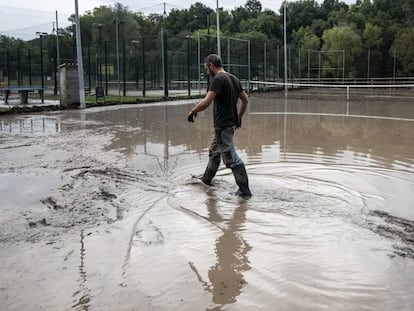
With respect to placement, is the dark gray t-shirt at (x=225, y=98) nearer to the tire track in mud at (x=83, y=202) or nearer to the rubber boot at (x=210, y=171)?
the rubber boot at (x=210, y=171)

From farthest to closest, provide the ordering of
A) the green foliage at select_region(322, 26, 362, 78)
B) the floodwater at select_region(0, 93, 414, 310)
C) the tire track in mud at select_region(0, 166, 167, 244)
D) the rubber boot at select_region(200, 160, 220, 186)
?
the green foliage at select_region(322, 26, 362, 78), the rubber boot at select_region(200, 160, 220, 186), the tire track in mud at select_region(0, 166, 167, 244), the floodwater at select_region(0, 93, 414, 310)

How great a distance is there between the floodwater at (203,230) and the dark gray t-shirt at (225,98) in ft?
2.70

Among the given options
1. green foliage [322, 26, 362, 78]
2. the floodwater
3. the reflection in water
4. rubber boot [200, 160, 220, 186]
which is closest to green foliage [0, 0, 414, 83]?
green foliage [322, 26, 362, 78]

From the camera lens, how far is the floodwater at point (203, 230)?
339 centimetres

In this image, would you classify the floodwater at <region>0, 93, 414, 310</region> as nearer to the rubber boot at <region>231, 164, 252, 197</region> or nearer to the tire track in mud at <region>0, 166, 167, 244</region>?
the tire track in mud at <region>0, 166, 167, 244</region>

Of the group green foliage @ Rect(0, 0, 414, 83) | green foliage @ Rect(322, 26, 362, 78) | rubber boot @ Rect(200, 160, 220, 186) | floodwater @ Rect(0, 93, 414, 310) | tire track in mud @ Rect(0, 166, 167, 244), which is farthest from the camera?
green foliage @ Rect(322, 26, 362, 78)

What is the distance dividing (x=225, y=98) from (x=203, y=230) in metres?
1.82

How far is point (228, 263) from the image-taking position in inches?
154

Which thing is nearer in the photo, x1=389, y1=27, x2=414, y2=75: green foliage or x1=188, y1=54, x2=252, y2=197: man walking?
x1=188, y1=54, x2=252, y2=197: man walking

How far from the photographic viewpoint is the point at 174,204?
218 inches

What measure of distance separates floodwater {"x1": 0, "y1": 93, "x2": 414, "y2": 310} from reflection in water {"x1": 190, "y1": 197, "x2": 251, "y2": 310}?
0.5 inches

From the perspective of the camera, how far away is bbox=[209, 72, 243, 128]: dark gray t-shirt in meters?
5.80

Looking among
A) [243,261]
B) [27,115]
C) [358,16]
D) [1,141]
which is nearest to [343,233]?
[243,261]

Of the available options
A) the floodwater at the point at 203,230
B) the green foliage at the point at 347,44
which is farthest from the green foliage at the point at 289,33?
the floodwater at the point at 203,230
